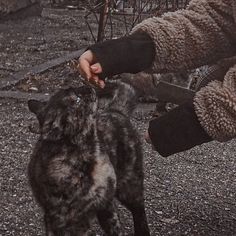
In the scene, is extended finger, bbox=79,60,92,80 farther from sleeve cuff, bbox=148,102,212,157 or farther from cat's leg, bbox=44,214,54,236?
cat's leg, bbox=44,214,54,236

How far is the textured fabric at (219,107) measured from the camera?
273 centimetres

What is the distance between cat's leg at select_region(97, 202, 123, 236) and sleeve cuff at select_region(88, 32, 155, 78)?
0.75m

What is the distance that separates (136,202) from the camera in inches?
143

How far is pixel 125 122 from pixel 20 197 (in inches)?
37.0

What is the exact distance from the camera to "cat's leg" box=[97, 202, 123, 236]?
3297 mm

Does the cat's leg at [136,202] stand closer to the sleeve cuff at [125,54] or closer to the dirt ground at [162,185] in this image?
the dirt ground at [162,185]

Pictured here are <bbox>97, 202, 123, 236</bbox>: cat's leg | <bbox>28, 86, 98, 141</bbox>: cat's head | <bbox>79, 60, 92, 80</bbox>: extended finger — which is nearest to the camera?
<bbox>79, 60, 92, 80</bbox>: extended finger

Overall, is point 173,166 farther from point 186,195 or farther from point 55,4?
point 55,4

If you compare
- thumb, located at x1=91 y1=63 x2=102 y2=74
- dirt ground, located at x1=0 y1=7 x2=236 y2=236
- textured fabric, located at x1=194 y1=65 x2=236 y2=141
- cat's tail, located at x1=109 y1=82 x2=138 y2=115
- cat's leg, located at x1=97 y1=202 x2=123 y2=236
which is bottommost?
dirt ground, located at x1=0 y1=7 x2=236 y2=236

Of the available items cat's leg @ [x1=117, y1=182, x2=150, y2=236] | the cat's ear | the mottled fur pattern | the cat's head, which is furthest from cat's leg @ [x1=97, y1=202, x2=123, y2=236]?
the cat's ear

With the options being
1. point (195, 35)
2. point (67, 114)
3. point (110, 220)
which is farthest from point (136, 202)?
point (195, 35)

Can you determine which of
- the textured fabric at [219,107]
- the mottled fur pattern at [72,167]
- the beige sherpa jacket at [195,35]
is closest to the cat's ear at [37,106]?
the mottled fur pattern at [72,167]

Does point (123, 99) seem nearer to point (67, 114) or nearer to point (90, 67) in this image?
point (67, 114)

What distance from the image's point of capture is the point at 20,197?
13.6 feet
